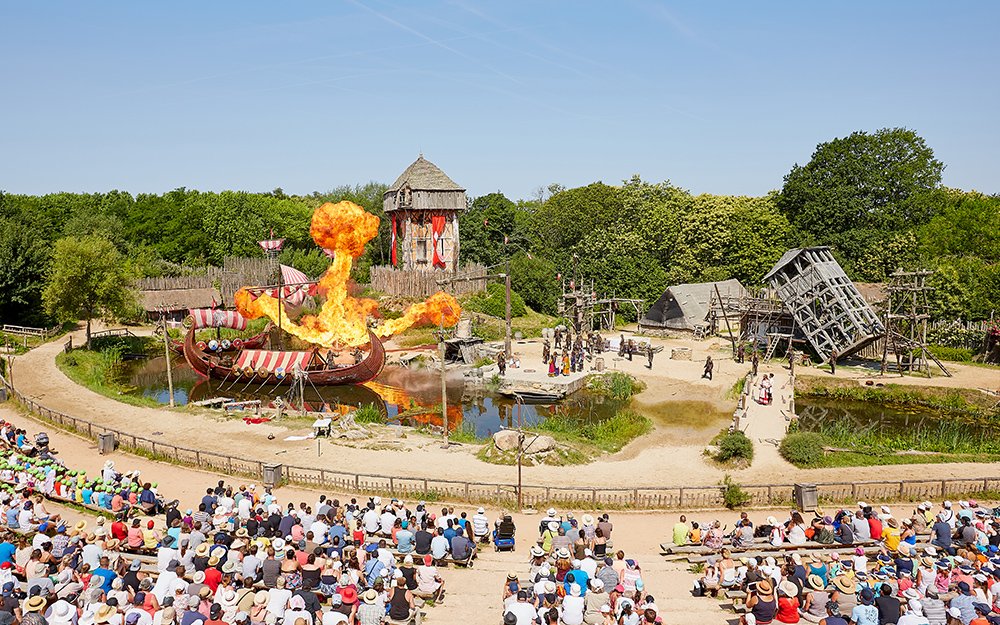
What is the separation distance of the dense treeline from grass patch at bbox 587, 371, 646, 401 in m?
14.6

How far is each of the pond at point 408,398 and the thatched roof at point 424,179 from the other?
92.1ft

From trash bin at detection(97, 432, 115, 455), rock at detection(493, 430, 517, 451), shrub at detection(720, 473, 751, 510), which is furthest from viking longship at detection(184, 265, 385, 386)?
shrub at detection(720, 473, 751, 510)

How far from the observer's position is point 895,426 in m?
35.9

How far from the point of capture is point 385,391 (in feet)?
144

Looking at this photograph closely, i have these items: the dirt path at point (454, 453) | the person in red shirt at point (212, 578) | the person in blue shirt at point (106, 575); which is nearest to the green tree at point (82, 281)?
the dirt path at point (454, 453)

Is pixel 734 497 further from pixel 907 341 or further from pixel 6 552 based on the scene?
pixel 907 341

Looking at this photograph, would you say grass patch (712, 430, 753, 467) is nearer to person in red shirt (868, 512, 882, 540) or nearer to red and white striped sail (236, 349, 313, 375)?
person in red shirt (868, 512, 882, 540)

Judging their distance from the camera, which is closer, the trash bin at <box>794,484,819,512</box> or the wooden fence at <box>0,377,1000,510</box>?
the trash bin at <box>794,484,819,512</box>

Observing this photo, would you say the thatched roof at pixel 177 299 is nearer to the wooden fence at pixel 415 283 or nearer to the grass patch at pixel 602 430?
the wooden fence at pixel 415 283

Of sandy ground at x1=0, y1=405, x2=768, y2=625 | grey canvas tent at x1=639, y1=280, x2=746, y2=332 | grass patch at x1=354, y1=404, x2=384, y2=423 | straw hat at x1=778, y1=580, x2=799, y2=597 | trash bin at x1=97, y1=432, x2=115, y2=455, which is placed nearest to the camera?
straw hat at x1=778, y1=580, x2=799, y2=597

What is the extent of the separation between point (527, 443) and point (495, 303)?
37.9 meters

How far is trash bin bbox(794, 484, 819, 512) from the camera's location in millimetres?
21984

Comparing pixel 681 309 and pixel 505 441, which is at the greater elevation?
pixel 681 309

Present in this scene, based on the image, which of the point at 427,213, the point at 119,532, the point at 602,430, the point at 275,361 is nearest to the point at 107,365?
the point at 275,361
